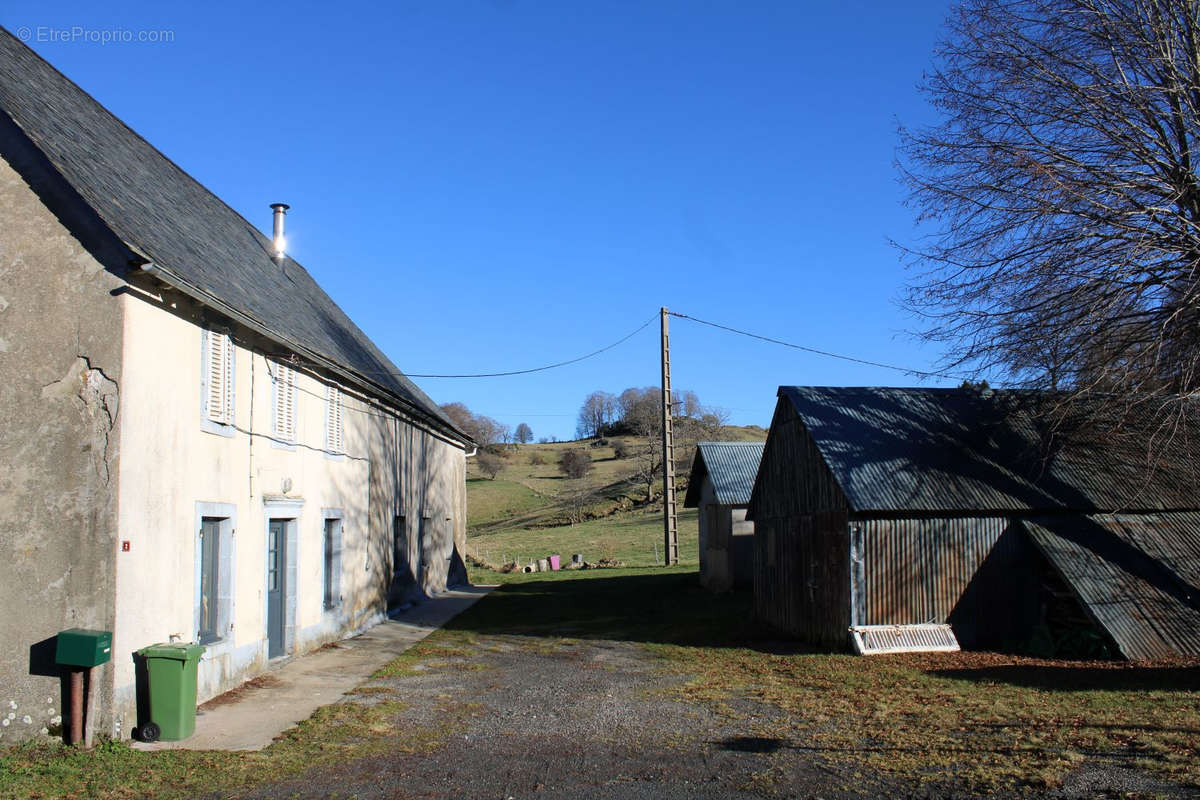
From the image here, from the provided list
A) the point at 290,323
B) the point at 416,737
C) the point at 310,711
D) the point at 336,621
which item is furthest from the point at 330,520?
the point at 416,737

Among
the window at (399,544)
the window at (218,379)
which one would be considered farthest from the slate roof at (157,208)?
the window at (399,544)

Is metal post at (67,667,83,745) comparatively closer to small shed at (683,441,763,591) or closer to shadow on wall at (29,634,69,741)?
shadow on wall at (29,634,69,741)

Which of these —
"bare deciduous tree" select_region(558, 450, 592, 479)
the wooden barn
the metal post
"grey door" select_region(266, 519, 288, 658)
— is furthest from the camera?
"bare deciduous tree" select_region(558, 450, 592, 479)

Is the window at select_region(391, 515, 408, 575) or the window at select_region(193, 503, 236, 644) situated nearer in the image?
the window at select_region(193, 503, 236, 644)

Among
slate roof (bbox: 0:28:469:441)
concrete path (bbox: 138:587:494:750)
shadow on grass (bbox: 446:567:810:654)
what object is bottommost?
shadow on grass (bbox: 446:567:810:654)

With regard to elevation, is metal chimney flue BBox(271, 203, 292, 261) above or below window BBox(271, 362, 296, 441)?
above

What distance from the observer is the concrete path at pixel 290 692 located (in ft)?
31.2

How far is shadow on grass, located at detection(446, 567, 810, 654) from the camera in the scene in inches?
693

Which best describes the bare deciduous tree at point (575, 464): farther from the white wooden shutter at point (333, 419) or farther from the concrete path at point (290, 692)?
the white wooden shutter at point (333, 419)

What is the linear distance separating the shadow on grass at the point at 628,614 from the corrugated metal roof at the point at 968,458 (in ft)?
10.5

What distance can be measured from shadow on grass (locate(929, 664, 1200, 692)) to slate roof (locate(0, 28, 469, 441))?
10.4 metres

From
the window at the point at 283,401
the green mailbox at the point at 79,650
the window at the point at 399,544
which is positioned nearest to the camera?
the green mailbox at the point at 79,650

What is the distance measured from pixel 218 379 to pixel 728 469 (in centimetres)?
1780

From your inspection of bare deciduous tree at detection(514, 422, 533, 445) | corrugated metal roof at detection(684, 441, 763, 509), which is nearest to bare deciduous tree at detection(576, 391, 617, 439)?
bare deciduous tree at detection(514, 422, 533, 445)
